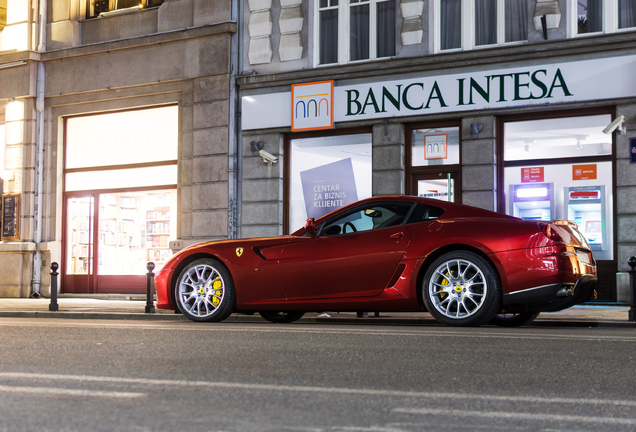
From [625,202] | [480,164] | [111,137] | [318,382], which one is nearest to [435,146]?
[480,164]

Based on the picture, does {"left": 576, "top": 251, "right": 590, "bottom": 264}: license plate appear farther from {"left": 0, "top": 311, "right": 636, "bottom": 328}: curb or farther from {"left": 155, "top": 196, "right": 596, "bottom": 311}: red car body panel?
{"left": 0, "top": 311, "right": 636, "bottom": 328}: curb

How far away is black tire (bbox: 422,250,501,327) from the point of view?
7871 millimetres

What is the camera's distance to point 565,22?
13922mm

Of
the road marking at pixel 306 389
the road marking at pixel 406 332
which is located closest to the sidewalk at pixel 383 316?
the road marking at pixel 406 332

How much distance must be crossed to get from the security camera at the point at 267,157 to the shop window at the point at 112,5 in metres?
4.43

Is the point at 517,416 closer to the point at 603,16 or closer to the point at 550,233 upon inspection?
the point at 550,233

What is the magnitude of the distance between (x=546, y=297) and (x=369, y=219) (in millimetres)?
2056

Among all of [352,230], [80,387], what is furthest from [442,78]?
[80,387]

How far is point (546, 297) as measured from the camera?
774 centimetres

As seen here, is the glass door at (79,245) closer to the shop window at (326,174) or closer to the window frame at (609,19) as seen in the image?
the shop window at (326,174)

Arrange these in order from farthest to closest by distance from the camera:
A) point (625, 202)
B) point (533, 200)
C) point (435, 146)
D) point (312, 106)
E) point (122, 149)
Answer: point (122, 149)
point (312, 106)
point (435, 146)
point (533, 200)
point (625, 202)

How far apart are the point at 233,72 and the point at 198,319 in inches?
339

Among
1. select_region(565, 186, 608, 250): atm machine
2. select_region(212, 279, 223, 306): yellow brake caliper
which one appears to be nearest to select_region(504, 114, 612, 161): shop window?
select_region(565, 186, 608, 250): atm machine

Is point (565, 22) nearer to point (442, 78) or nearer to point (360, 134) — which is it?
point (442, 78)
